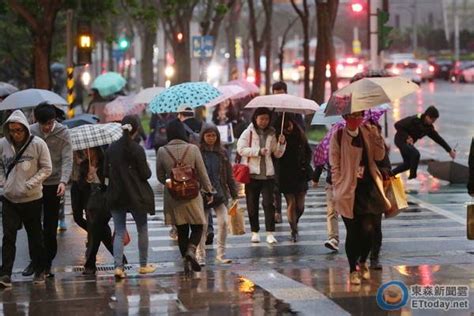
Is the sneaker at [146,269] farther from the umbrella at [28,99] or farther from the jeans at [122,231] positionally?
the umbrella at [28,99]

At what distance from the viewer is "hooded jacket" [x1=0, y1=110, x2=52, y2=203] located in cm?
1062

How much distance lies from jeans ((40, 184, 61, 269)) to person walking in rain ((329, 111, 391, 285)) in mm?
2992

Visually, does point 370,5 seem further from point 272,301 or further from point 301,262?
point 272,301

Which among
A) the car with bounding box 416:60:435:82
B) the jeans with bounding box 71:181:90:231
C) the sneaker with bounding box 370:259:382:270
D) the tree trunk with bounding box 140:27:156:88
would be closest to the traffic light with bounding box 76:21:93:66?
the jeans with bounding box 71:181:90:231

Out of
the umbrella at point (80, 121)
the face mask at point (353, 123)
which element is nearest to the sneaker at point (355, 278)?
the face mask at point (353, 123)

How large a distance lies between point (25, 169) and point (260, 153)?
337 cm

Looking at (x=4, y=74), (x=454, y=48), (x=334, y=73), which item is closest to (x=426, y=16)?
(x=454, y=48)

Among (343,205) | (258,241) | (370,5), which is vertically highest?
(370,5)

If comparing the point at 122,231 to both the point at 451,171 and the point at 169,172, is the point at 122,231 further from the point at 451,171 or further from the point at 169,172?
the point at 451,171

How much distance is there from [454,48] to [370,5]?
6407 centimetres

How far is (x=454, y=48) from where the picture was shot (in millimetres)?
90250

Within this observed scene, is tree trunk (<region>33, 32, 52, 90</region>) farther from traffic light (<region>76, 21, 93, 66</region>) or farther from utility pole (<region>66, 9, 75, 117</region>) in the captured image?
traffic light (<region>76, 21, 93, 66</region>)

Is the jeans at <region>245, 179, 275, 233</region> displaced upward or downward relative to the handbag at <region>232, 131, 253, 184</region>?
downward

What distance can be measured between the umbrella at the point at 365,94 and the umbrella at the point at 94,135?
226 cm
